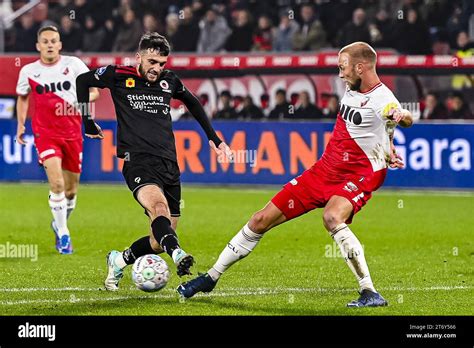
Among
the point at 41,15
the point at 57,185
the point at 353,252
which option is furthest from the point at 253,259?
the point at 41,15

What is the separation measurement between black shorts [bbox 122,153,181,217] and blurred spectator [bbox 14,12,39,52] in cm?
1585

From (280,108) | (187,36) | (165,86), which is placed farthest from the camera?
(187,36)

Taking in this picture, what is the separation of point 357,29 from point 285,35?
1.57m

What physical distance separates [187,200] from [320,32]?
217 inches

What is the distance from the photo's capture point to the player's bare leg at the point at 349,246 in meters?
9.11

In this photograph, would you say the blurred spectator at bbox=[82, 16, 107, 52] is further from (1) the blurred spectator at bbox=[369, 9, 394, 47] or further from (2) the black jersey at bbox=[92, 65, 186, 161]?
(2) the black jersey at bbox=[92, 65, 186, 161]

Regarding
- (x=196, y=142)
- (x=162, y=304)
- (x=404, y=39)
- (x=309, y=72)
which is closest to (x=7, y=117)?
(x=196, y=142)

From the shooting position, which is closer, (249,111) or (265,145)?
(265,145)

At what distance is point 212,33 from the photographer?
77.4ft

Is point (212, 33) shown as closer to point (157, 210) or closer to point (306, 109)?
point (306, 109)

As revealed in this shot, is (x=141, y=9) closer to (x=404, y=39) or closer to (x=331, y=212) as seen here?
(x=404, y=39)

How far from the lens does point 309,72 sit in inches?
856

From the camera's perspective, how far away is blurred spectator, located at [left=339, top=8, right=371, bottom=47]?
2206cm

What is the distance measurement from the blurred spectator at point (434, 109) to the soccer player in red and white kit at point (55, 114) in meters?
8.61
